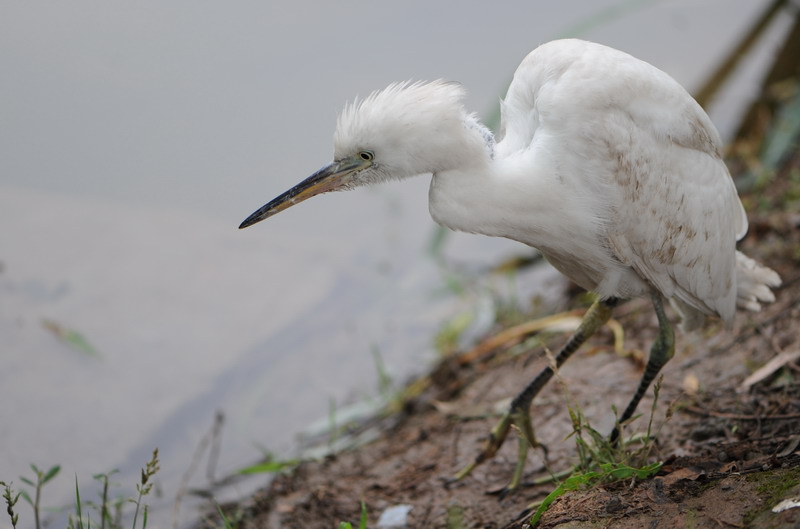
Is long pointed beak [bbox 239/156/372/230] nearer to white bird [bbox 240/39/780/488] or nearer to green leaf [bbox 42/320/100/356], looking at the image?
white bird [bbox 240/39/780/488]

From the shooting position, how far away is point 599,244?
306 centimetres

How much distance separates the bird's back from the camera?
287 cm

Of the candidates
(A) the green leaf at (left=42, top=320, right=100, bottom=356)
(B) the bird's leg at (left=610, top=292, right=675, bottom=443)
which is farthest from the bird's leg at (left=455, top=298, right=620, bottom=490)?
(A) the green leaf at (left=42, top=320, right=100, bottom=356)

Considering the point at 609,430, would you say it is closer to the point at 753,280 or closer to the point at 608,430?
the point at 608,430

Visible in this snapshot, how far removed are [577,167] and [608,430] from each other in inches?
58.7

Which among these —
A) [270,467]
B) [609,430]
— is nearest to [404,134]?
[609,430]

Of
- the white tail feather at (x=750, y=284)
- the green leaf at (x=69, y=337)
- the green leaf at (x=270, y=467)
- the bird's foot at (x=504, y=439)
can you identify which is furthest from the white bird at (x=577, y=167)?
the green leaf at (x=69, y=337)

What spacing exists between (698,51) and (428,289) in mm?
3726

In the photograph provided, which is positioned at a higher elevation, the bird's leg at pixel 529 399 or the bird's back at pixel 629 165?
the bird's back at pixel 629 165

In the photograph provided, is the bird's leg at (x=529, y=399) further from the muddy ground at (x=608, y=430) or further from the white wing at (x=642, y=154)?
the white wing at (x=642, y=154)

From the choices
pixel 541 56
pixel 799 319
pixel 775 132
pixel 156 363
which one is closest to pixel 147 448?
pixel 156 363

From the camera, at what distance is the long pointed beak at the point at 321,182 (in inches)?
112

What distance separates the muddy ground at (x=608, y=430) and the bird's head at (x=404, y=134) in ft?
2.81

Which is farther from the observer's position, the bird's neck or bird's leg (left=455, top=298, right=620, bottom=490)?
bird's leg (left=455, top=298, right=620, bottom=490)
